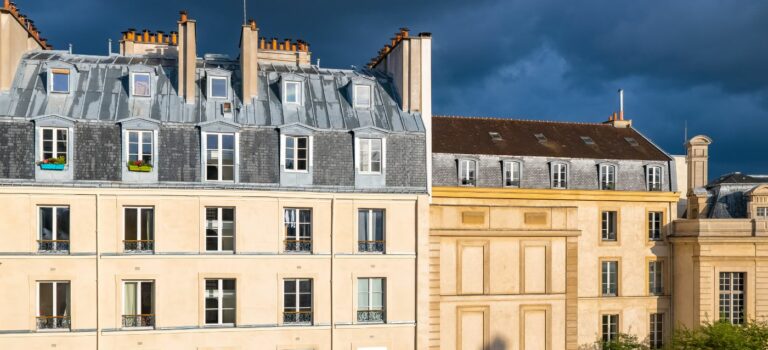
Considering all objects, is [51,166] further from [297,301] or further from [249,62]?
[297,301]

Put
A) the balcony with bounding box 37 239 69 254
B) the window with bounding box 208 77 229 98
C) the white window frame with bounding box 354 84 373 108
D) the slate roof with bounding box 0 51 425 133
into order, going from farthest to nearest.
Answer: the white window frame with bounding box 354 84 373 108 → the window with bounding box 208 77 229 98 → the slate roof with bounding box 0 51 425 133 → the balcony with bounding box 37 239 69 254

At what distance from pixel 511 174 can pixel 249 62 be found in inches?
581

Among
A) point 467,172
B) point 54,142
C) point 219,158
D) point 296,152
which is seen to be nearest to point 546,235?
point 467,172

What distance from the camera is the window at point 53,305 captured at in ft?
81.7

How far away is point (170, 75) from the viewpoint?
1109 inches

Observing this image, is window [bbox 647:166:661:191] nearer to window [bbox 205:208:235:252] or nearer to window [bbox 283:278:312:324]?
window [bbox 283:278:312:324]

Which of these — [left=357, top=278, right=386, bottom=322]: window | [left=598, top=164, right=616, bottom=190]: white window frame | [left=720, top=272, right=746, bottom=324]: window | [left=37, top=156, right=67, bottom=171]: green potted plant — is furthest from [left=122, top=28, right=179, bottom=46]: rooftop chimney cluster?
[left=720, top=272, right=746, bottom=324]: window

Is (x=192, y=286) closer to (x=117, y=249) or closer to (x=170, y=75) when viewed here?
(x=117, y=249)

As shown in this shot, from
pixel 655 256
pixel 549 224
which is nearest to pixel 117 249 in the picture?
pixel 549 224

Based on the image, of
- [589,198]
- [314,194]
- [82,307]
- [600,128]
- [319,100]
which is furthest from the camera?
[600,128]

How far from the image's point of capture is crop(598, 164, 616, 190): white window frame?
119ft

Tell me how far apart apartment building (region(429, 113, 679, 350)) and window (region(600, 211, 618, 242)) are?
6 cm

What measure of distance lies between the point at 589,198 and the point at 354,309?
15.1 m

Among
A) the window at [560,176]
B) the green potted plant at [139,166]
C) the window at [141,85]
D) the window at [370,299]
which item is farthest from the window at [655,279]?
the window at [141,85]
